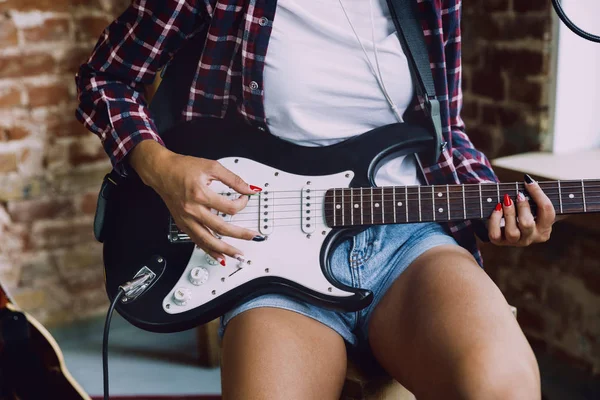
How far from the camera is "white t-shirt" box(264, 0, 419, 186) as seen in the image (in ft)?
3.60

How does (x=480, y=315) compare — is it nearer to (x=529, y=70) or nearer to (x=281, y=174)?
(x=281, y=174)

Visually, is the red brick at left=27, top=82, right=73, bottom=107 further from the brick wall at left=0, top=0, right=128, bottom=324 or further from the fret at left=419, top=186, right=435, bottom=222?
the fret at left=419, top=186, right=435, bottom=222

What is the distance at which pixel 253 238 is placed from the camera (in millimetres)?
1053

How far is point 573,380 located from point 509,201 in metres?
0.97

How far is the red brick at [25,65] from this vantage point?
2.00 metres

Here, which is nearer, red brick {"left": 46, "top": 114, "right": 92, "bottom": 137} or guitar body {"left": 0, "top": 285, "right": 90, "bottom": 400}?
guitar body {"left": 0, "top": 285, "right": 90, "bottom": 400}

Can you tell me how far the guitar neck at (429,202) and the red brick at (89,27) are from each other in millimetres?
1319

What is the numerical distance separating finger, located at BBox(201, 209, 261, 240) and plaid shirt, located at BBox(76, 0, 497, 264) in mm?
197

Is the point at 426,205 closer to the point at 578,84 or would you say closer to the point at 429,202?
the point at 429,202

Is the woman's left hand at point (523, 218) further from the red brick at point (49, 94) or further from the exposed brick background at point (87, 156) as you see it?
the red brick at point (49, 94)

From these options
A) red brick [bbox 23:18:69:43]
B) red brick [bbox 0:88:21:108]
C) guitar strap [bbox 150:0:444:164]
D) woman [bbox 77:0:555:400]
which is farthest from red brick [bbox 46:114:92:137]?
guitar strap [bbox 150:0:444:164]

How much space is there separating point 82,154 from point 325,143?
124 cm

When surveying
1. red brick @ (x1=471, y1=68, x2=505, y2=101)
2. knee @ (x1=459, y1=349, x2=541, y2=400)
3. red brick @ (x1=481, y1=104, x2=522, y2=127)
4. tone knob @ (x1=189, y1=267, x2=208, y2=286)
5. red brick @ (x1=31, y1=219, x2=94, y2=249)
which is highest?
tone knob @ (x1=189, y1=267, x2=208, y2=286)

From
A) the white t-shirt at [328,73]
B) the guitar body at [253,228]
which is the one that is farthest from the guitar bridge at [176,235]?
the white t-shirt at [328,73]
